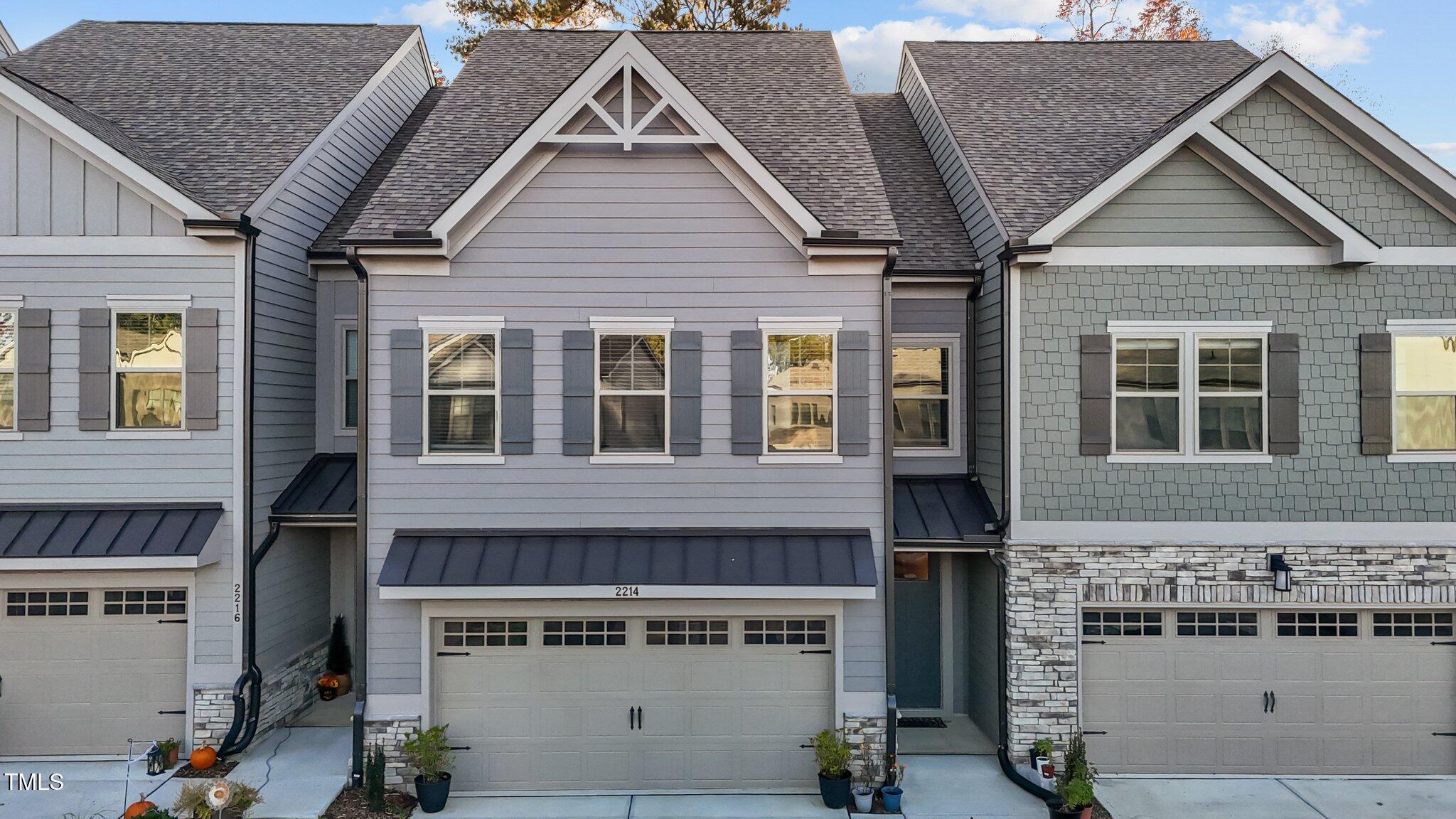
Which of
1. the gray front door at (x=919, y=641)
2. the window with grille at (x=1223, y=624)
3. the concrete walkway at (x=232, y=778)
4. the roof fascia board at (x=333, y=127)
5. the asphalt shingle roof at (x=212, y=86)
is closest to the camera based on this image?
the concrete walkway at (x=232, y=778)

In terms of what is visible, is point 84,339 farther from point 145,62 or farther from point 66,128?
point 145,62

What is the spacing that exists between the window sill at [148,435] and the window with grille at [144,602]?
181 centimetres

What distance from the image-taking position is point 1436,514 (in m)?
9.57

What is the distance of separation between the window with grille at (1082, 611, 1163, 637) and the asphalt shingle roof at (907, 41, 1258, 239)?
4.65 m

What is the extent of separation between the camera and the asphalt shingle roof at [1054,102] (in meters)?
A: 10.8

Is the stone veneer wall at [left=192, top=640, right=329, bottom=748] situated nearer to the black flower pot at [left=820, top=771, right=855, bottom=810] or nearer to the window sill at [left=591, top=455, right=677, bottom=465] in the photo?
the window sill at [left=591, top=455, right=677, bottom=465]

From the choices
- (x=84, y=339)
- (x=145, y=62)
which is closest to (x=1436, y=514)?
(x=84, y=339)

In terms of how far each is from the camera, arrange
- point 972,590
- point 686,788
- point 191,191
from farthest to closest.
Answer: point 972,590
point 191,191
point 686,788

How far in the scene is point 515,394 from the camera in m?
9.50

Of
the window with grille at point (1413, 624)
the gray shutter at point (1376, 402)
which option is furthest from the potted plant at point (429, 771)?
the gray shutter at point (1376, 402)

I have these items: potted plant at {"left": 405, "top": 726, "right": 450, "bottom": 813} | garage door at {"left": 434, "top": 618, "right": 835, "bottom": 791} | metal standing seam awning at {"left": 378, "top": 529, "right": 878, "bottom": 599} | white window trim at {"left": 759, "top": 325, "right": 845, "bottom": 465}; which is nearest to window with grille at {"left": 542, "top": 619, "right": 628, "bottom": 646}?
garage door at {"left": 434, "top": 618, "right": 835, "bottom": 791}

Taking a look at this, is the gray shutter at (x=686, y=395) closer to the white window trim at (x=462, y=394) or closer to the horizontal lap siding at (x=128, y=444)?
the white window trim at (x=462, y=394)

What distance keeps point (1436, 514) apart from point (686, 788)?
919 centimetres

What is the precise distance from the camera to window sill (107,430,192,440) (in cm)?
987
